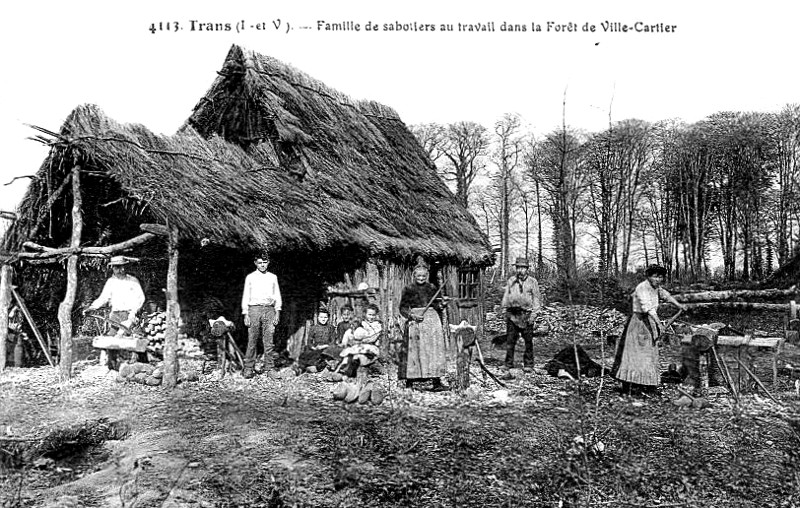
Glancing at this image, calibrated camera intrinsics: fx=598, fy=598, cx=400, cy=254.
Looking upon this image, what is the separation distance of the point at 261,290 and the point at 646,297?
4.98 meters

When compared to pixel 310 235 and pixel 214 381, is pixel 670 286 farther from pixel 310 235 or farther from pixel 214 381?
pixel 214 381

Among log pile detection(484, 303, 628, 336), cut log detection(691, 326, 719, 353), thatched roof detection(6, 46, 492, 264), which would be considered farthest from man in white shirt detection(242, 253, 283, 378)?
log pile detection(484, 303, 628, 336)

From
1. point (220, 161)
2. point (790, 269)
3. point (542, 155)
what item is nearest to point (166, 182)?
point (220, 161)

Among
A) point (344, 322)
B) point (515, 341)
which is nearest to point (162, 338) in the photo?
point (344, 322)

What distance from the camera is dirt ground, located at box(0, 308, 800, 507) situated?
3910 mm

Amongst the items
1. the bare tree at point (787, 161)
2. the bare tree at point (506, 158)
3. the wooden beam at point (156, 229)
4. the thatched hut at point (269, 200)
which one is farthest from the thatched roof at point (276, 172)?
the bare tree at point (506, 158)

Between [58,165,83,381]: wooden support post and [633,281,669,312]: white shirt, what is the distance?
23.0 ft

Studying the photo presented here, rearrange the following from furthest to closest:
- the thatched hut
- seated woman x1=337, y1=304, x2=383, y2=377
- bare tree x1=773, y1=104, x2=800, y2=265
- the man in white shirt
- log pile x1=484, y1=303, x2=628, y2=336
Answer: bare tree x1=773, y1=104, x2=800, y2=265, log pile x1=484, y1=303, x2=628, y2=336, the man in white shirt, the thatched hut, seated woman x1=337, y1=304, x2=383, y2=377

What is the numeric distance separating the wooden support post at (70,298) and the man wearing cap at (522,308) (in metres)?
6.10

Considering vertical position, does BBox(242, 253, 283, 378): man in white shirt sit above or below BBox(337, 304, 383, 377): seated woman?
above

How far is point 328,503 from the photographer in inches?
148

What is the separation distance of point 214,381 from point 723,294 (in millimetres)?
9046

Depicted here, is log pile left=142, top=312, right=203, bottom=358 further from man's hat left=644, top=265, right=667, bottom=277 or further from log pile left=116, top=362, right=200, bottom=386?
man's hat left=644, top=265, right=667, bottom=277

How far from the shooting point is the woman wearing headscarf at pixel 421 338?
7.21 m
